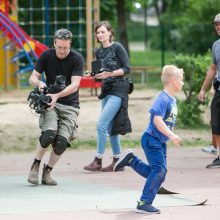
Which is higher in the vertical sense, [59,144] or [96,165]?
[59,144]

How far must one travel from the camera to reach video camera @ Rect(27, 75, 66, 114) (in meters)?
10.3

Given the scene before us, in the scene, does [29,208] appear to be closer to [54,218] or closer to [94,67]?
[54,218]

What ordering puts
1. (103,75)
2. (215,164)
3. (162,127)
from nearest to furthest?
(162,127), (103,75), (215,164)

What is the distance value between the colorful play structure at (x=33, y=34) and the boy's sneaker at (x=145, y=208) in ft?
34.3

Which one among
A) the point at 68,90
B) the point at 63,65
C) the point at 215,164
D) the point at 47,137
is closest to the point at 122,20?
the point at 215,164

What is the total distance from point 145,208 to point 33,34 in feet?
63.0

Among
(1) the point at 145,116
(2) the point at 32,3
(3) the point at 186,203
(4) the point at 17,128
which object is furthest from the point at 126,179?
(2) the point at 32,3

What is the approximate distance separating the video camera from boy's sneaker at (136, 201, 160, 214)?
205 cm

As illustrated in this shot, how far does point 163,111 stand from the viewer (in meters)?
8.84

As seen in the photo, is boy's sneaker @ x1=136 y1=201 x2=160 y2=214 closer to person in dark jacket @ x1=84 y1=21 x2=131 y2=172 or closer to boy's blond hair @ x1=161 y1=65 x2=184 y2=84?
boy's blond hair @ x1=161 y1=65 x2=184 y2=84

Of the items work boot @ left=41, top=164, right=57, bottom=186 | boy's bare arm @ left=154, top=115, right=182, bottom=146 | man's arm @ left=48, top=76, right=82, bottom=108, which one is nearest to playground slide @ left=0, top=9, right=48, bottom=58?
man's arm @ left=48, top=76, right=82, bottom=108

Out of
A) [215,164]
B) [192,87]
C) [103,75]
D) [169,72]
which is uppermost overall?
[169,72]

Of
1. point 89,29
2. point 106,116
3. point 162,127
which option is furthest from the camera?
point 89,29

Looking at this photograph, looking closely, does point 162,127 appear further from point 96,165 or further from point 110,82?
point 96,165
